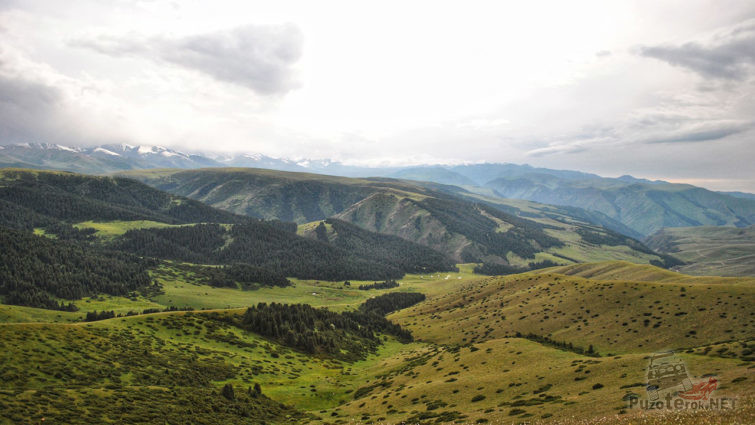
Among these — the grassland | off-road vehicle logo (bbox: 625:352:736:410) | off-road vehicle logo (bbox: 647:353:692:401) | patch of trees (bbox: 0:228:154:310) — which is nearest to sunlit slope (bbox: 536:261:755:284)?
the grassland


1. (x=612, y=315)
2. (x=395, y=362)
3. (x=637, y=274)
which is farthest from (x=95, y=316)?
(x=637, y=274)

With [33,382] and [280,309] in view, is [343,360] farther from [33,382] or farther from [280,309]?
[33,382]

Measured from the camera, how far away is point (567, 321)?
297 ft

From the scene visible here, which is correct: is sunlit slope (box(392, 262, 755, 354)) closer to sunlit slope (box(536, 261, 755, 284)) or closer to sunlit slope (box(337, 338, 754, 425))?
sunlit slope (box(536, 261, 755, 284))

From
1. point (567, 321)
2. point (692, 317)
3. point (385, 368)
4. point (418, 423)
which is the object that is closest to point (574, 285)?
point (567, 321)

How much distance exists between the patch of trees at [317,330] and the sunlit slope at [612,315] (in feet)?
69.0

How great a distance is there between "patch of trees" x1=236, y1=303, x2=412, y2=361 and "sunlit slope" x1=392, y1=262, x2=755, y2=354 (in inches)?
828

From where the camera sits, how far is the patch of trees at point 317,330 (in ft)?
357

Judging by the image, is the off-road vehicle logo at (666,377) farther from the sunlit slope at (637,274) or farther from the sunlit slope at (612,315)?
the sunlit slope at (637,274)

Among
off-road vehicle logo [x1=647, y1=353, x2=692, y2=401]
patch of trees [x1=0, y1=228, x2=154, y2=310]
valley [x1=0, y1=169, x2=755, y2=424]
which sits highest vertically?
off-road vehicle logo [x1=647, y1=353, x2=692, y2=401]

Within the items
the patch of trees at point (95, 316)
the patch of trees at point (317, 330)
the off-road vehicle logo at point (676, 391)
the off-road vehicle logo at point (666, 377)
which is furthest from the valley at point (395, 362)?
the patch of trees at point (95, 316)

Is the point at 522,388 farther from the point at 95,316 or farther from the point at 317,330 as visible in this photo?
the point at 95,316

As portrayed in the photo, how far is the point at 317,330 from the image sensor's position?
120 metres

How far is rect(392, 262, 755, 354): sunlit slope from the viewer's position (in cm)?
6488
